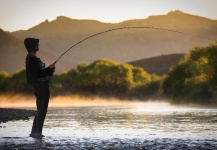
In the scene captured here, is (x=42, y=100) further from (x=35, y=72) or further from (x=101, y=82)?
(x=101, y=82)

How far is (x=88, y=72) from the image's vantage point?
12600cm

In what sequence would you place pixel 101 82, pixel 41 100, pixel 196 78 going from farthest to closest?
1. pixel 101 82
2. pixel 196 78
3. pixel 41 100

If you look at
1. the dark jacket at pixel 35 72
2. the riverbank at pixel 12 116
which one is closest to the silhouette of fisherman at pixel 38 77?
the dark jacket at pixel 35 72

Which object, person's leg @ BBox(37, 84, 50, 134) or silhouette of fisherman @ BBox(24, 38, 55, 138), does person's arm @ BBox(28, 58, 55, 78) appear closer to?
silhouette of fisherman @ BBox(24, 38, 55, 138)

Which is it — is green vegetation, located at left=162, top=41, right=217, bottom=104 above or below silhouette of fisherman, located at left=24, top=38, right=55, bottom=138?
above

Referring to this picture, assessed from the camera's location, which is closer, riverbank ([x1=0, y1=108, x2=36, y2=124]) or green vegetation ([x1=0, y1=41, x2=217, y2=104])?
riverbank ([x1=0, y1=108, x2=36, y2=124])

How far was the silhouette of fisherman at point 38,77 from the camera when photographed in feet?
48.9

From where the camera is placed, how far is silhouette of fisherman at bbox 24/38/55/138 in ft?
48.9

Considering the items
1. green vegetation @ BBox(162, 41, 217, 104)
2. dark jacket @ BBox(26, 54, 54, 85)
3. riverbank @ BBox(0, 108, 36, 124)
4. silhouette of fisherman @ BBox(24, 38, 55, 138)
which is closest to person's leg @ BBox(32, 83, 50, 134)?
silhouette of fisherman @ BBox(24, 38, 55, 138)

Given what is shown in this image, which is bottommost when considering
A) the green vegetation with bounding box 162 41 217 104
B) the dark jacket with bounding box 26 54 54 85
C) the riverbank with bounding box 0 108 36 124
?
the riverbank with bounding box 0 108 36 124

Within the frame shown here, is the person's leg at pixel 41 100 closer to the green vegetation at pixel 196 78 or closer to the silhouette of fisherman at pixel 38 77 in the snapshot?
the silhouette of fisherman at pixel 38 77

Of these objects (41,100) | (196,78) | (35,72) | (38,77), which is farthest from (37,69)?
(196,78)

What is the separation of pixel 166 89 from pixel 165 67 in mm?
127924

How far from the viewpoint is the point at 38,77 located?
15.0 meters
